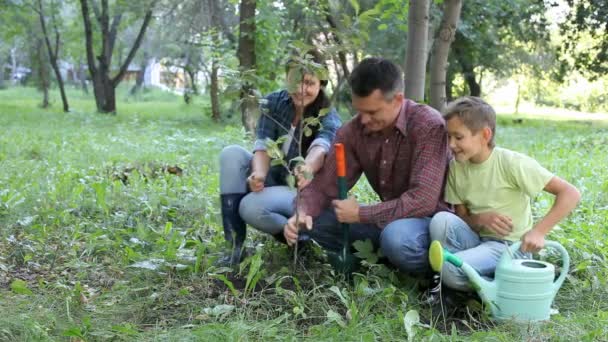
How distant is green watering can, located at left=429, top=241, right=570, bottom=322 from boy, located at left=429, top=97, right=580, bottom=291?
0.29ft

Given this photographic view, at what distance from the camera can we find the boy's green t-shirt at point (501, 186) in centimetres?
272

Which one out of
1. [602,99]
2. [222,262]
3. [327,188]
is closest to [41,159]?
[222,262]

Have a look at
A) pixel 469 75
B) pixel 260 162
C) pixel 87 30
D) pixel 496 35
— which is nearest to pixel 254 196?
pixel 260 162

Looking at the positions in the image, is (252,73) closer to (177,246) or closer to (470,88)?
(177,246)

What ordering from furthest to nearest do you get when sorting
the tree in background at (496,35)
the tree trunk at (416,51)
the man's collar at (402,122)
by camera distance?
the tree in background at (496,35), the tree trunk at (416,51), the man's collar at (402,122)

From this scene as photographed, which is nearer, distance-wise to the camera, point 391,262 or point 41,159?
point 391,262

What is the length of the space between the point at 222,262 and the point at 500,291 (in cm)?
134

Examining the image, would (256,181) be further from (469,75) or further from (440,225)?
(469,75)

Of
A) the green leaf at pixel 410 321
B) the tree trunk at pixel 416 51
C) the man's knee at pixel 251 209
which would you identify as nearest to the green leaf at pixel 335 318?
the green leaf at pixel 410 321

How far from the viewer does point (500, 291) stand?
260 centimetres

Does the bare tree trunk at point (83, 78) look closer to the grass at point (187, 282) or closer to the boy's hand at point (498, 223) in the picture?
the grass at point (187, 282)

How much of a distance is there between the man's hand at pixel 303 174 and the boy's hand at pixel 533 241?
0.89 m

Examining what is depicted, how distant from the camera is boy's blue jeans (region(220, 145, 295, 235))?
3.09 meters

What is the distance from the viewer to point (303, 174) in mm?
2816
